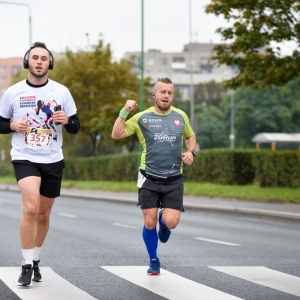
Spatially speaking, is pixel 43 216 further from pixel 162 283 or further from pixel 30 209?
pixel 162 283

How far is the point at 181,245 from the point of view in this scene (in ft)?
44.7

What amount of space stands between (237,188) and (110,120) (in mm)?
18048

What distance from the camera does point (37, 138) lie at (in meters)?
8.68

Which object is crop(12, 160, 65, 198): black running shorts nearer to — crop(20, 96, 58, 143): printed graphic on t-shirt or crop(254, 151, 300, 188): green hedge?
crop(20, 96, 58, 143): printed graphic on t-shirt

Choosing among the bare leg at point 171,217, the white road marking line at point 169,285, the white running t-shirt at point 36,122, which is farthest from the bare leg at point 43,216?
the bare leg at point 171,217

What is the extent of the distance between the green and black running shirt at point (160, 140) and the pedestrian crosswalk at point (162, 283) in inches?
40.2

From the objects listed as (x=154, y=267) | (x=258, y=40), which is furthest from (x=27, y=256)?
(x=258, y=40)

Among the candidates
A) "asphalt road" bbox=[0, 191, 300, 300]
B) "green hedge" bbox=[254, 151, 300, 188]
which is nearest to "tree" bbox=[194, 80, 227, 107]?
"green hedge" bbox=[254, 151, 300, 188]

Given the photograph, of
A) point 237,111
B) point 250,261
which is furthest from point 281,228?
point 237,111

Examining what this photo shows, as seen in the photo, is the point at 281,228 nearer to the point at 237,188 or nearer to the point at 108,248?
the point at 108,248

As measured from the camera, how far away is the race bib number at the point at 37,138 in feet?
28.5

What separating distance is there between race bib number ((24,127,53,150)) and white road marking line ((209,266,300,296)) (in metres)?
2.30

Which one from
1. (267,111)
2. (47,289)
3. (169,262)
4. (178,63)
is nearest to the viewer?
(47,289)

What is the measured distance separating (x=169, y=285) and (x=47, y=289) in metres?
1.09
